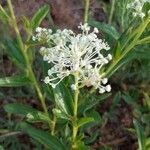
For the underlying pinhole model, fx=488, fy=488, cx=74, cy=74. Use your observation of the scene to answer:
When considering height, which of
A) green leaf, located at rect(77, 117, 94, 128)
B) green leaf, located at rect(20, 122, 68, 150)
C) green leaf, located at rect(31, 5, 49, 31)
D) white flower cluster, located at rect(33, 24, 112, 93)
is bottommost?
green leaf, located at rect(20, 122, 68, 150)

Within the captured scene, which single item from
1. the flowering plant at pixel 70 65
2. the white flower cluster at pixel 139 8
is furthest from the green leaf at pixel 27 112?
the white flower cluster at pixel 139 8

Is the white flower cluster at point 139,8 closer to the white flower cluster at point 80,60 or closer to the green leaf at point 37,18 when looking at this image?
the white flower cluster at point 80,60

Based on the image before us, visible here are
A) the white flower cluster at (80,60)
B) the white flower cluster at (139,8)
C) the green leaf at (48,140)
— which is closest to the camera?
the white flower cluster at (80,60)

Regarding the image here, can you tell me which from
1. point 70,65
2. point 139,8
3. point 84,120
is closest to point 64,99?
point 84,120

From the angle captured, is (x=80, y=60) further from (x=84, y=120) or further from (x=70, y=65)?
(x=84, y=120)

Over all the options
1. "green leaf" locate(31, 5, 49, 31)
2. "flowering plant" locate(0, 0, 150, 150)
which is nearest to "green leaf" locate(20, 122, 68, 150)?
"flowering plant" locate(0, 0, 150, 150)

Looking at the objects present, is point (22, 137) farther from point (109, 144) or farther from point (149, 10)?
point (149, 10)

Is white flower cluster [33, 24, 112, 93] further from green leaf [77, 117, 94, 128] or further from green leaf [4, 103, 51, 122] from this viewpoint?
green leaf [4, 103, 51, 122]

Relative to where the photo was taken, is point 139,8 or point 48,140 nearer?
point 139,8

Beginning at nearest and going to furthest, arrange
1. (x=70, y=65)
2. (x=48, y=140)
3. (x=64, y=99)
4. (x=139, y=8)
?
1. (x=70, y=65)
2. (x=139, y=8)
3. (x=64, y=99)
4. (x=48, y=140)
